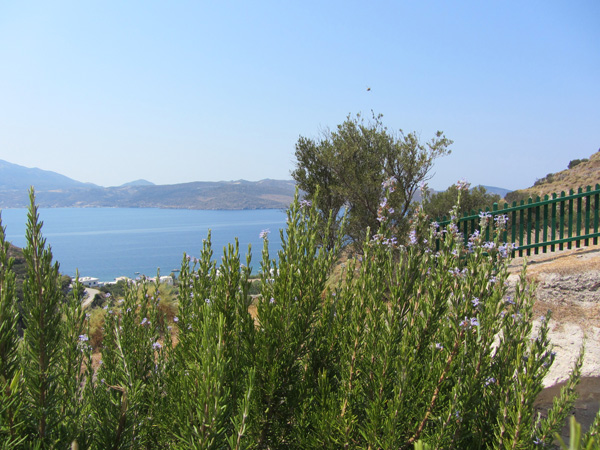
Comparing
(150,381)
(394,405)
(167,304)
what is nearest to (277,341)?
(394,405)

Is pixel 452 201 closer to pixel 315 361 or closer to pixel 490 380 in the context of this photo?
pixel 490 380

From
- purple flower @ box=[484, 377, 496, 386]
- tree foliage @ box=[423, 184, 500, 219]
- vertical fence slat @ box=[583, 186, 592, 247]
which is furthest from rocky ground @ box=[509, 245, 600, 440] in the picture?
tree foliage @ box=[423, 184, 500, 219]

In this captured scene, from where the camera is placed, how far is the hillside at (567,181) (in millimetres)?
33219

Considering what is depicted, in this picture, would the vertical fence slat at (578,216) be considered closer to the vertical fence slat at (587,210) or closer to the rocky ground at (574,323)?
the vertical fence slat at (587,210)

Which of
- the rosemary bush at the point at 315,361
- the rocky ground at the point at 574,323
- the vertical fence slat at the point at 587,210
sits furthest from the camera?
the vertical fence slat at the point at 587,210

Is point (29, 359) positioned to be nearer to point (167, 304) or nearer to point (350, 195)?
point (167, 304)

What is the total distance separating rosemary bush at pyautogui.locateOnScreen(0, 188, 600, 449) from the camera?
83.5 inches

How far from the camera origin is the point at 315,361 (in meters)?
2.96

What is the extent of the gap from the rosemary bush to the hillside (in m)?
33.4

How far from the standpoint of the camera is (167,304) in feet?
35.6

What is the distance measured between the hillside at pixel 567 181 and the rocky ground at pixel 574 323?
27789mm

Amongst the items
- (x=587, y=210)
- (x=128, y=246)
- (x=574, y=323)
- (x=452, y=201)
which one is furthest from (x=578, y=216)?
(x=128, y=246)

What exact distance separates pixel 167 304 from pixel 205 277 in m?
8.30

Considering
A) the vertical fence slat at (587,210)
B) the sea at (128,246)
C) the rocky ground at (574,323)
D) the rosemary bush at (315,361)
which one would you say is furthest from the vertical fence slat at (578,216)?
the sea at (128,246)
